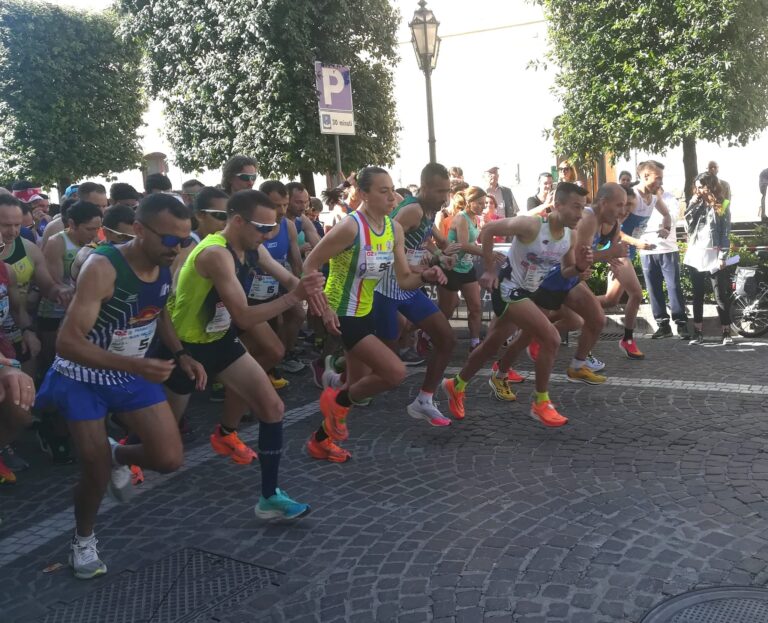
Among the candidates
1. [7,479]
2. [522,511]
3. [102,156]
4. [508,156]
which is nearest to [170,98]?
[102,156]

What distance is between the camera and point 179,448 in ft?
12.5

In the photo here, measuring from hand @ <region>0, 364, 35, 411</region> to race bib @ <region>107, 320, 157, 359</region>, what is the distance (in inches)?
17.0

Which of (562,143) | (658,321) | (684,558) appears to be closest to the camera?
(684,558)

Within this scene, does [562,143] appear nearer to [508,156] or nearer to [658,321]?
[658,321]

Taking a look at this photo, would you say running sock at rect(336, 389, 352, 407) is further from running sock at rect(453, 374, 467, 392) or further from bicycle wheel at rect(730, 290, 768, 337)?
bicycle wheel at rect(730, 290, 768, 337)

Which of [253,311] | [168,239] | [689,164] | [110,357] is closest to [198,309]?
[253,311]

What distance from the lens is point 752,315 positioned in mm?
8289

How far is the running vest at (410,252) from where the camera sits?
18.1ft

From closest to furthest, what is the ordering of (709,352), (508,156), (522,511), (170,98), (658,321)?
1. (522,511)
2. (709,352)
3. (658,321)
4. (170,98)
5. (508,156)

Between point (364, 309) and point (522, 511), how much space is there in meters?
1.73

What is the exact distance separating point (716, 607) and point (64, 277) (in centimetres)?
492

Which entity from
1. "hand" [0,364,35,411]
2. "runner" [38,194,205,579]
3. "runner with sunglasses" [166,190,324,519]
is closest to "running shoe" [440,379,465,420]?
"runner with sunglasses" [166,190,324,519]

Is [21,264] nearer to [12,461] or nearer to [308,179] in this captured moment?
[12,461]

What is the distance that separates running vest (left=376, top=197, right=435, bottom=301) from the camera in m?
5.53
